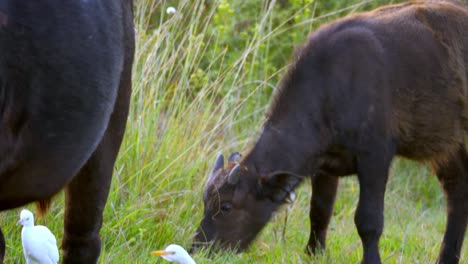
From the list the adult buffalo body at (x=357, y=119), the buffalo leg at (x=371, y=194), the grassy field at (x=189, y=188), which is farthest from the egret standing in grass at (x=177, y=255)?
the buffalo leg at (x=371, y=194)

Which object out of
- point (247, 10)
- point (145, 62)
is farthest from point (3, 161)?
point (247, 10)

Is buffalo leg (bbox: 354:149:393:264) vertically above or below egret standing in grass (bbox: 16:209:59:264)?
below

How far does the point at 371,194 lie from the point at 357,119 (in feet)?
1.60

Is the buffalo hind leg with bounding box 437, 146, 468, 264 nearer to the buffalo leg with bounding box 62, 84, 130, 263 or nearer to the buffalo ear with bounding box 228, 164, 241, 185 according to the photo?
the buffalo ear with bounding box 228, 164, 241, 185

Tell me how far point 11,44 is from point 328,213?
158 inches

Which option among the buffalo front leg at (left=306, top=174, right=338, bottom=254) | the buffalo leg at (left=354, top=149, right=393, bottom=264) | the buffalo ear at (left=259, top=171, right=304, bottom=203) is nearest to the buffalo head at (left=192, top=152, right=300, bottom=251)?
the buffalo ear at (left=259, top=171, right=304, bottom=203)

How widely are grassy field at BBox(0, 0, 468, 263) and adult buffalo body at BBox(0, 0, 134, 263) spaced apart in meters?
2.09

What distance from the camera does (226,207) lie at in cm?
653

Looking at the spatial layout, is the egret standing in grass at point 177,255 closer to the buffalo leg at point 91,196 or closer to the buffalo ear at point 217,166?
the buffalo leg at point 91,196

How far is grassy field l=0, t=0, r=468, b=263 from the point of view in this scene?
6.08 m

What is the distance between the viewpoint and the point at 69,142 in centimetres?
334

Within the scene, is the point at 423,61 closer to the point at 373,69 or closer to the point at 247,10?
the point at 373,69

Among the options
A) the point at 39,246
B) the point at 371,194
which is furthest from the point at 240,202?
the point at 39,246

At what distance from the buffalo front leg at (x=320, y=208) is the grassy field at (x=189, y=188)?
0.31 feet
